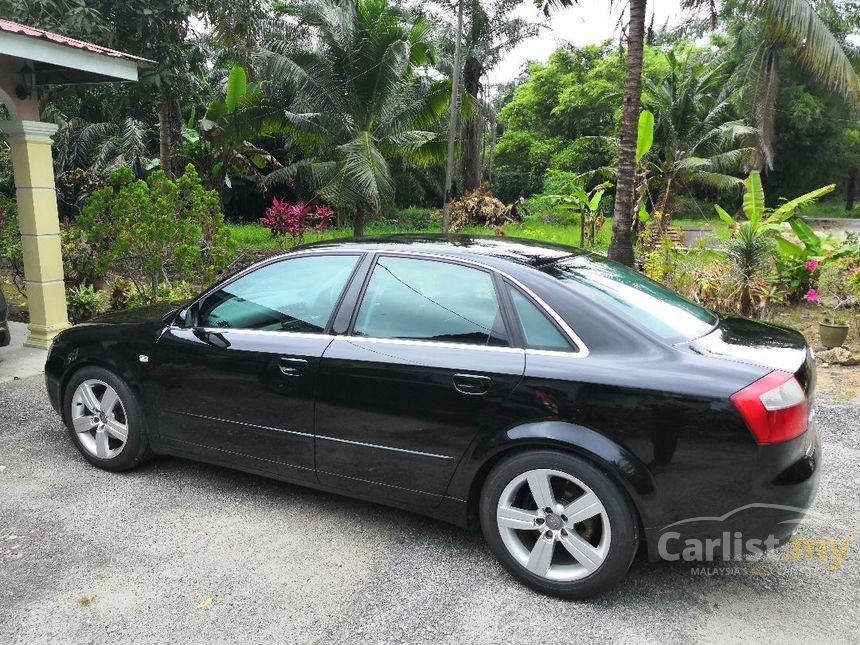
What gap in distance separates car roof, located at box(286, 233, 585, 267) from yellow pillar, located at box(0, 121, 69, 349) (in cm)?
486

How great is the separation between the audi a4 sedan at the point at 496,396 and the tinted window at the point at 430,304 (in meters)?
0.01

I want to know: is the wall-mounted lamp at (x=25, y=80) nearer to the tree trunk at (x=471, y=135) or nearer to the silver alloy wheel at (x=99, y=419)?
the silver alloy wheel at (x=99, y=419)

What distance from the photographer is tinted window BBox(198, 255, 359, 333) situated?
3.60m

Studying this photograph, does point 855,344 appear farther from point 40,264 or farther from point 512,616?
point 40,264

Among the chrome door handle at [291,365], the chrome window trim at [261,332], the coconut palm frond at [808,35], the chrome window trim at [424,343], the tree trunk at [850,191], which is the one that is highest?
the coconut palm frond at [808,35]

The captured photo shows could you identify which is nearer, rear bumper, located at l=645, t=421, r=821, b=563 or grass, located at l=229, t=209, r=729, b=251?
rear bumper, located at l=645, t=421, r=821, b=563

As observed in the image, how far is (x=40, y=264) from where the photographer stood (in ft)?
23.9

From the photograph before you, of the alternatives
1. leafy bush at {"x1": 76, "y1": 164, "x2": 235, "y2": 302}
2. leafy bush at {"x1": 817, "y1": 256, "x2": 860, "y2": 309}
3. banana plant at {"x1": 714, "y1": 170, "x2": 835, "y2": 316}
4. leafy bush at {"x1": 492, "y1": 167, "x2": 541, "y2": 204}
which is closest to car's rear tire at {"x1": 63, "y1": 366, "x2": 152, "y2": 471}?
leafy bush at {"x1": 76, "y1": 164, "x2": 235, "y2": 302}

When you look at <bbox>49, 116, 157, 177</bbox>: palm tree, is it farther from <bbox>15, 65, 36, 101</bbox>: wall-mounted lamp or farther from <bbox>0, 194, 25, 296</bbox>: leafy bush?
<bbox>15, 65, 36, 101</bbox>: wall-mounted lamp

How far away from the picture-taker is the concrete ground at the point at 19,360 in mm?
6453

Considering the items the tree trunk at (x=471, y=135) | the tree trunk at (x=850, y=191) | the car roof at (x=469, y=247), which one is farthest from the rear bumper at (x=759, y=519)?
the tree trunk at (x=850, y=191)

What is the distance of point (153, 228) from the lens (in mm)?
8023

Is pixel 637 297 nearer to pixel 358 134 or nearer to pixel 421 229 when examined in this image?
pixel 358 134

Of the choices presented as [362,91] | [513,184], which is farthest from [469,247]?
[513,184]
